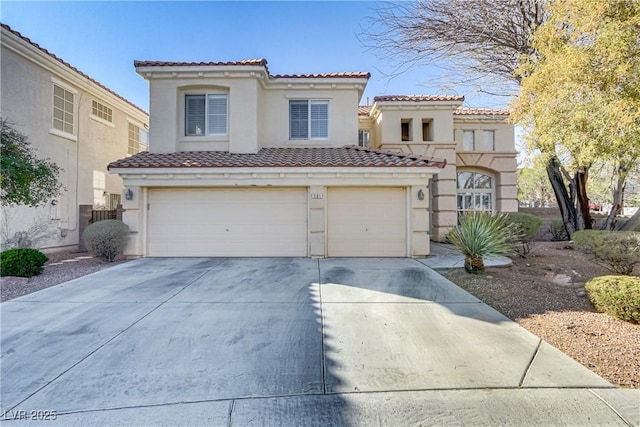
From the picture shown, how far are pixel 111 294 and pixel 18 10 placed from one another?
10.1m

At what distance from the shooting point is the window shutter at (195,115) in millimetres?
Answer: 12320

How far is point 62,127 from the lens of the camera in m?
12.0

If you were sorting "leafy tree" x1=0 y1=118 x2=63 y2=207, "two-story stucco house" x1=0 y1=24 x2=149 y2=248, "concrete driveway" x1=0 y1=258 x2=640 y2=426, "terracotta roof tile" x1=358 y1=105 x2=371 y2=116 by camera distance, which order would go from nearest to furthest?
1. "concrete driveway" x1=0 y1=258 x2=640 y2=426
2. "leafy tree" x1=0 y1=118 x2=63 y2=207
3. "two-story stucco house" x1=0 y1=24 x2=149 y2=248
4. "terracotta roof tile" x1=358 y1=105 x2=371 y2=116

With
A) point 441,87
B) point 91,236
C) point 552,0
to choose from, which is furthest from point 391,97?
point 91,236

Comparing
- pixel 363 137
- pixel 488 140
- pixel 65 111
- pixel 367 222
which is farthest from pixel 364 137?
pixel 65 111

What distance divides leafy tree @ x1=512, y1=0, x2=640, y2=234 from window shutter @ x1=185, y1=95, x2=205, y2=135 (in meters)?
10.8

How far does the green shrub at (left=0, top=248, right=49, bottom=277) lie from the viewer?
738 cm

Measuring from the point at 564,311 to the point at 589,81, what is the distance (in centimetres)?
396

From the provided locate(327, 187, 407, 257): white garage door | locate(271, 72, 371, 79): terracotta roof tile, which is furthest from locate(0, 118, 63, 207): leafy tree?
locate(271, 72, 371, 79): terracotta roof tile

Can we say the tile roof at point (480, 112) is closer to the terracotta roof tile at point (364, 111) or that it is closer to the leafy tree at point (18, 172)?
the terracotta roof tile at point (364, 111)

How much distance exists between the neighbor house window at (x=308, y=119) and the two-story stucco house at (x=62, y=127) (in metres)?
8.65

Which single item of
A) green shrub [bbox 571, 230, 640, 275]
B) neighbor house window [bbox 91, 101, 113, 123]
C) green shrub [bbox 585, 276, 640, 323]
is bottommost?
green shrub [bbox 585, 276, 640, 323]

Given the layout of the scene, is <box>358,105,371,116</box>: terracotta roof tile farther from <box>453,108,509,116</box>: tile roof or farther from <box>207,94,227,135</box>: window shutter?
<box>207,94,227,135</box>: window shutter

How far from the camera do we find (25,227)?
34.4 ft
